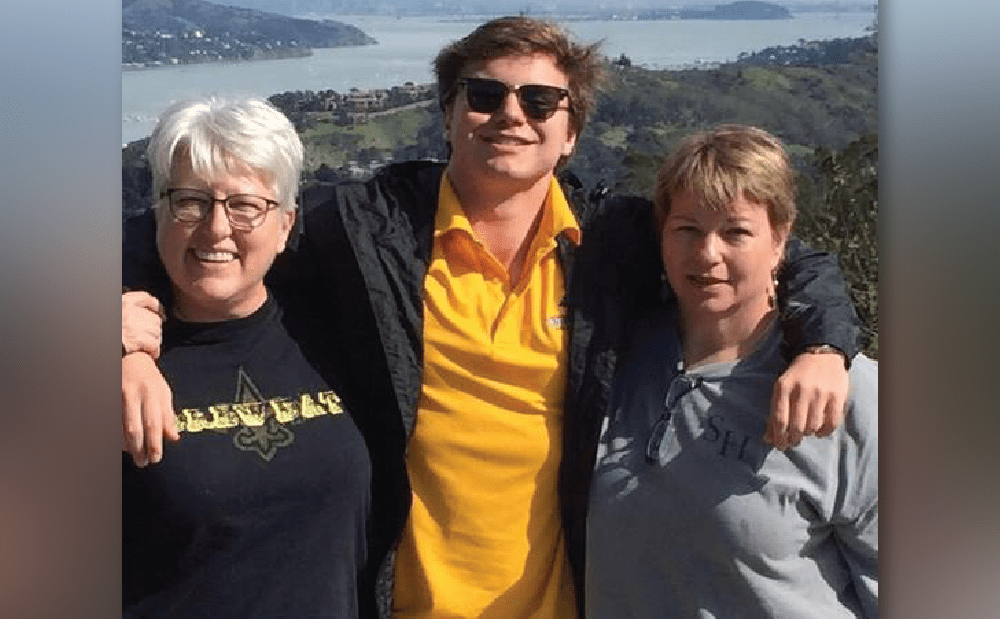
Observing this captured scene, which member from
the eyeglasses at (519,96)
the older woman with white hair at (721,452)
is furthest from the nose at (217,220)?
the older woman with white hair at (721,452)

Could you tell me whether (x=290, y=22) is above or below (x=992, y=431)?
above

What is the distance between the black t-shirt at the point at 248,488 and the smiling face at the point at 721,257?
25.3 inches

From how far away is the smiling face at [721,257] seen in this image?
1.92m

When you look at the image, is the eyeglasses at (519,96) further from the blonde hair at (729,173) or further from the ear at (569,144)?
the blonde hair at (729,173)

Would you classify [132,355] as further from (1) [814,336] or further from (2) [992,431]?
(2) [992,431]

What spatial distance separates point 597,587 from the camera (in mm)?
1982

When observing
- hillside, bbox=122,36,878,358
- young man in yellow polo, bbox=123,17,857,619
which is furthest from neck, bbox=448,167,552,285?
hillside, bbox=122,36,878,358

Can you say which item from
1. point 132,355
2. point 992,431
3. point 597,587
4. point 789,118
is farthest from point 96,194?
point 992,431

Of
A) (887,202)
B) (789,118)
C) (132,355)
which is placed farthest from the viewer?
(887,202)

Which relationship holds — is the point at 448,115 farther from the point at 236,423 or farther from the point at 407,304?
the point at 236,423

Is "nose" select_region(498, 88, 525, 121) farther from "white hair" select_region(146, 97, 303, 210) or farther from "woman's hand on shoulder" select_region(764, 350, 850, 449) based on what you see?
"woman's hand on shoulder" select_region(764, 350, 850, 449)

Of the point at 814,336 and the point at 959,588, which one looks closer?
the point at 814,336

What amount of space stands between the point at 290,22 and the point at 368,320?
693 mm

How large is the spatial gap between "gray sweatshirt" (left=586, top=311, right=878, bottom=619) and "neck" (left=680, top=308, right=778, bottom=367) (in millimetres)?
18
